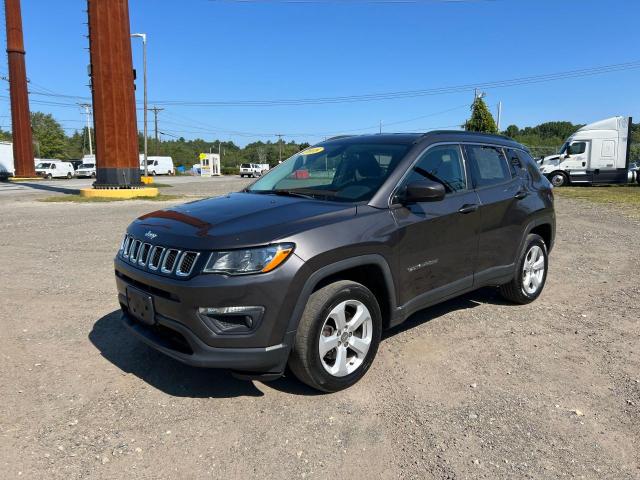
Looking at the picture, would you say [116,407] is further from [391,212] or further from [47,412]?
[391,212]

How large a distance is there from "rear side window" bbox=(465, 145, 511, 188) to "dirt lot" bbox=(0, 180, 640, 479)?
1359 millimetres

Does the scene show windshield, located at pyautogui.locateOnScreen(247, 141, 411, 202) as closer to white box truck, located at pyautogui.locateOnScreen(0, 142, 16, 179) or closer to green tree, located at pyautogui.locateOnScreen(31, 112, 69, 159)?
white box truck, located at pyautogui.locateOnScreen(0, 142, 16, 179)

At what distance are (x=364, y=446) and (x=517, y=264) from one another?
9.59 feet

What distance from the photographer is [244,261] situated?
2.87 metres

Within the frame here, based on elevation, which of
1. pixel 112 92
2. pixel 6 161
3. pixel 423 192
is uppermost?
pixel 112 92

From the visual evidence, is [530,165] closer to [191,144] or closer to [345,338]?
[345,338]

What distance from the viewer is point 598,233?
1023 centimetres

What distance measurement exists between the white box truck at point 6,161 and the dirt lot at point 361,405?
44.6 m

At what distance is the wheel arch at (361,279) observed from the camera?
300 centimetres

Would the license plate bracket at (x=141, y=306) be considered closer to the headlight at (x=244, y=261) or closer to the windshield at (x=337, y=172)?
the headlight at (x=244, y=261)

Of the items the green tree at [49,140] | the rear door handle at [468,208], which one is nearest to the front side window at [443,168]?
the rear door handle at [468,208]

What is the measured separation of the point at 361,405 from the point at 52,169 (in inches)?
1986

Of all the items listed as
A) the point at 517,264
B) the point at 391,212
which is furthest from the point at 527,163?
the point at 391,212

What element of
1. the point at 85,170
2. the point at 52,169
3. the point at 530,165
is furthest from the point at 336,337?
the point at 85,170
